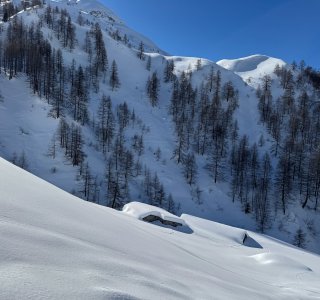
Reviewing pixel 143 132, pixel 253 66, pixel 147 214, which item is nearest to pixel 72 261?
pixel 147 214

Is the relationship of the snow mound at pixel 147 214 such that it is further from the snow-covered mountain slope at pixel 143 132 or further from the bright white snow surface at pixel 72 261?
the snow-covered mountain slope at pixel 143 132

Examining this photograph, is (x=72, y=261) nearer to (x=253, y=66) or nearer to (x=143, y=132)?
(x=143, y=132)

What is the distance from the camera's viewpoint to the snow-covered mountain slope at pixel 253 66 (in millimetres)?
146575

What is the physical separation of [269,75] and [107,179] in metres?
102

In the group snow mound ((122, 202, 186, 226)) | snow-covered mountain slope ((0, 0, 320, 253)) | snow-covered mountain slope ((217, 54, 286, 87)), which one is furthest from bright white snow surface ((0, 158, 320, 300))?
snow-covered mountain slope ((217, 54, 286, 87))

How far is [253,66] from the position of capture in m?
168

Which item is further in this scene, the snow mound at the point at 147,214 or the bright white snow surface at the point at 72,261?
the snow mound at the point at 147,214

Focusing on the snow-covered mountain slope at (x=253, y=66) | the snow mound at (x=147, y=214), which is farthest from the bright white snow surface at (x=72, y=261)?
the snow-covered mountain slope at (x=253, y=66)

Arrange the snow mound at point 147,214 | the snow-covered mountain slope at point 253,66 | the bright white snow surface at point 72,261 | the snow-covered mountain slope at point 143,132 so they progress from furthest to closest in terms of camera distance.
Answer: the snow-covered mountain slope at point 253,66, the snow-covered mountain slope at point 143,132, the snow mound at point 147,214, the bright white snow surface at point 72,261

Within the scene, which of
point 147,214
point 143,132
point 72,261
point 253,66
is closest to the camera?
point 72,261

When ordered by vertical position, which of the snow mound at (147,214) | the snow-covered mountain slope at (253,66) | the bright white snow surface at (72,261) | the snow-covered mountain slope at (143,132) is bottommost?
the snow mound at (147,214)

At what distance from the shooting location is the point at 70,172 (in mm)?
62125

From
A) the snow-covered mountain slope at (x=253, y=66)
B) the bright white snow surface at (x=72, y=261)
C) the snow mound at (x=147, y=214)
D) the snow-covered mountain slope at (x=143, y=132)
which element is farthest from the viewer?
the snow-covered mountain slope at (x=253, y=66)

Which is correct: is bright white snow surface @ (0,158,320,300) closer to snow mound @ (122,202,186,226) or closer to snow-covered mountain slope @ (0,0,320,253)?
snow mound @ (122,202,186,226)
